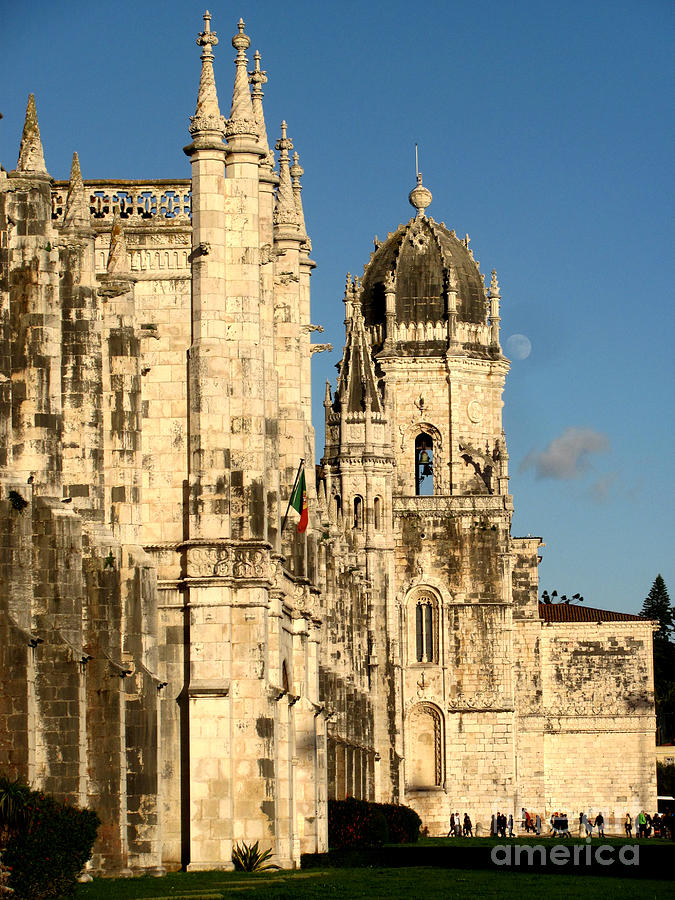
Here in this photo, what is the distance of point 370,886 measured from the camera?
117ft

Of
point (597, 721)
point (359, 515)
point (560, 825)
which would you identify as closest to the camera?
point (359, 515)

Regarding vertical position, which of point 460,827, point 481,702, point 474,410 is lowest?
point 460,827

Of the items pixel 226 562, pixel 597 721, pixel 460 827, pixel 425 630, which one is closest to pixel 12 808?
pixel 226 562

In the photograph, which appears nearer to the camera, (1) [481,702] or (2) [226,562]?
(2) [226,562]

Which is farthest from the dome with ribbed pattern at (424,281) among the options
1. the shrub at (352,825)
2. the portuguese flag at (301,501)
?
the portuguese flag at (301,501)

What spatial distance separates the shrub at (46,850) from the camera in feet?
99.0

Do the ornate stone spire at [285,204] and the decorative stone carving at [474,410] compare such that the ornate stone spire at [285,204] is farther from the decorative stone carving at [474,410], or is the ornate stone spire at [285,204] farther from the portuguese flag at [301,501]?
the decorative stone carving at [474,410]

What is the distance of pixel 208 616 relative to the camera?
41.7m

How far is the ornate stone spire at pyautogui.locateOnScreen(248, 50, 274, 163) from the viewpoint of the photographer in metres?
44.7

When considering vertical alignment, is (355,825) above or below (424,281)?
below

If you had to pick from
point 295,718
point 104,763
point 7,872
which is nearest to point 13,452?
point 104,763

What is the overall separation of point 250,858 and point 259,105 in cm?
1578

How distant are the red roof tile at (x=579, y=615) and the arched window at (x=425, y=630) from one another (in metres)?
10.8

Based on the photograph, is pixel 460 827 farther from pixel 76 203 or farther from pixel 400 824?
pixel 76 203
